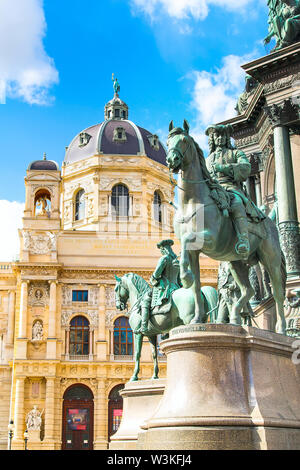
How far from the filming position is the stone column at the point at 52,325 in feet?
153

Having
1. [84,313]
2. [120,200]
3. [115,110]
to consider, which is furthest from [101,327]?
[115,110]

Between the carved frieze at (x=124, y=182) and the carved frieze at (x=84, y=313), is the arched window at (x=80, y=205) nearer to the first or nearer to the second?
the carved frieze at (x=124, y=182)

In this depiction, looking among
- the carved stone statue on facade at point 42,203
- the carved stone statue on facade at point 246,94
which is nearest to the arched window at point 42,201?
the carved stone statue on facade at point 42,203

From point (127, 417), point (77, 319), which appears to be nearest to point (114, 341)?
point (77, 319)

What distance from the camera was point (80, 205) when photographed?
5859 cm

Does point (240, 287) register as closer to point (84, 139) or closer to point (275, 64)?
point (275, 64)

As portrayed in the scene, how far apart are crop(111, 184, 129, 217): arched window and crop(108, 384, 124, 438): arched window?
16.3 metres

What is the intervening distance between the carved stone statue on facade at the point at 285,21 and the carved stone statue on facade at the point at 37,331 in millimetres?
35275

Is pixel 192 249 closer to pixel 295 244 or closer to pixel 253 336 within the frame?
pixel 253 336

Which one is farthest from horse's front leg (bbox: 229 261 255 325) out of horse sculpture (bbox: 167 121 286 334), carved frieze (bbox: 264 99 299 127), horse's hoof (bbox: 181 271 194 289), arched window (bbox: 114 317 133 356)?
arched window (bbox: 114 317 133 356)

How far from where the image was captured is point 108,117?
66.3 m

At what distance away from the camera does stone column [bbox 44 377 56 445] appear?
4488cm

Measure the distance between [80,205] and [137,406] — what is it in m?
47.4
